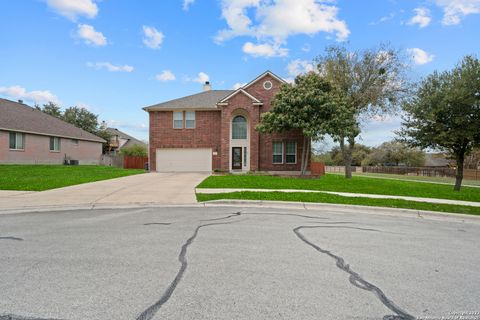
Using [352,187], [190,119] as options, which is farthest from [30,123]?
[352,187]

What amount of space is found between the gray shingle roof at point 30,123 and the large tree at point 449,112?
30409mm

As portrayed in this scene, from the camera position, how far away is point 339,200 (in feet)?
34.0

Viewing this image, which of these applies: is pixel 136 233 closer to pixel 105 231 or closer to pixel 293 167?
pixel 105 231

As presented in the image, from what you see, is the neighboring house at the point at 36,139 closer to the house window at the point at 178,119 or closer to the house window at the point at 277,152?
the house window at the point at 178,119

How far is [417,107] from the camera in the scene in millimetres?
15148

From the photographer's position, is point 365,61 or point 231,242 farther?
point 365,61

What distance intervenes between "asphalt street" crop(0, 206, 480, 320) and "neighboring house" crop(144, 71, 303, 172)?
16.5 meters

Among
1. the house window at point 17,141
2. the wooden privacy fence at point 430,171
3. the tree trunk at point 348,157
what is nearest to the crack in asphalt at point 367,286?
the tree trunk at point 348,157

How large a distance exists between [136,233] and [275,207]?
16.3 feet

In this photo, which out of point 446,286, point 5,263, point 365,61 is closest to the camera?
point 446,286

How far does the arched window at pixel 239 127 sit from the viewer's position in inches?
934

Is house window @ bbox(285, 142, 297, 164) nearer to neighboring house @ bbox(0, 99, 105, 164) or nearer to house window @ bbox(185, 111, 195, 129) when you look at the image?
house window @ bbox(185, 111, 195, 129)

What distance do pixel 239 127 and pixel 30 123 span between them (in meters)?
20.4

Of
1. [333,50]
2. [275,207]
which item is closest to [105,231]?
[275,207]
